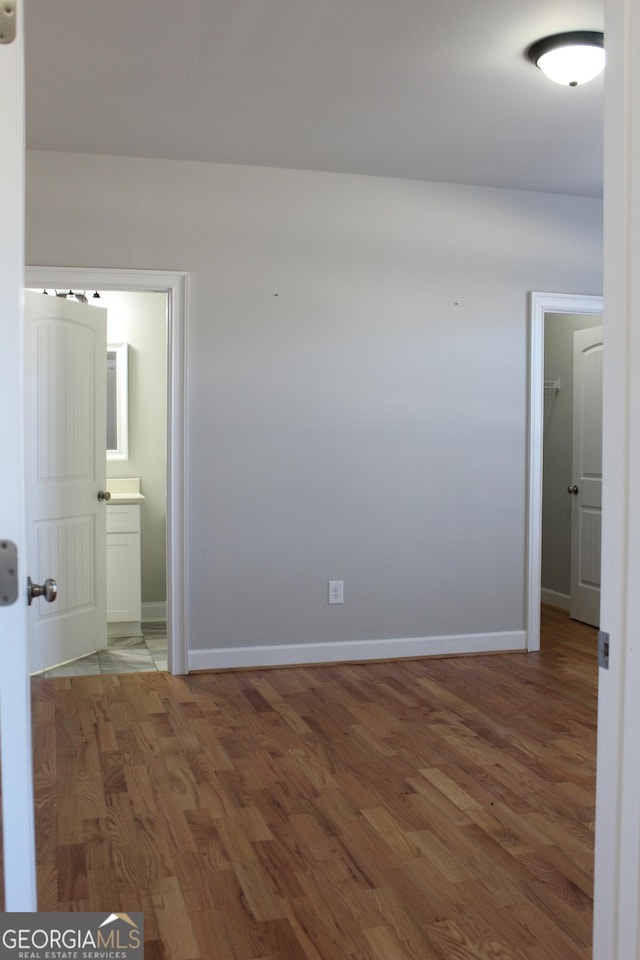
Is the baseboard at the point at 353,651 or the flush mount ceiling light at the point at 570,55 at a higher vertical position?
the flush mount ceiling light at the point at 570,55

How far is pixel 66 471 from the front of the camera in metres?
4.78

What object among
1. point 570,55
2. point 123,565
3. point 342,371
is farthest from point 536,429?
point 123,565

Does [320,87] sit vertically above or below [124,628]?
above

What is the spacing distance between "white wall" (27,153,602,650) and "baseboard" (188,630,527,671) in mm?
57

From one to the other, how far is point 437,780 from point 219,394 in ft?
7.67

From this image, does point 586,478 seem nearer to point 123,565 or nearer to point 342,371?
point 342,371

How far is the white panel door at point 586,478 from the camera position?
5.82 meters

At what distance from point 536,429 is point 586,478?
1064 millimetres

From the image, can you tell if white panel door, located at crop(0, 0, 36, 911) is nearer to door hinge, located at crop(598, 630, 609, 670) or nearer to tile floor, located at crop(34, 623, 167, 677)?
door hinge, located at crop(598, 630, 609, 670)

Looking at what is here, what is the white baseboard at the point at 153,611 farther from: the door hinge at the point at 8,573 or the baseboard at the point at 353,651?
the door hinge at the point at 8,573

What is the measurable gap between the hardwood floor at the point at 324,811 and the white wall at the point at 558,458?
6.74ft

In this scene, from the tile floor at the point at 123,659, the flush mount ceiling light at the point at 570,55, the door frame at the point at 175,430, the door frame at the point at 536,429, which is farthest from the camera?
the door frame at the point at 536,429

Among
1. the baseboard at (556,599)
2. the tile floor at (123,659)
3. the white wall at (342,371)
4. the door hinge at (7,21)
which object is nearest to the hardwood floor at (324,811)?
the tile floor at (123,659)

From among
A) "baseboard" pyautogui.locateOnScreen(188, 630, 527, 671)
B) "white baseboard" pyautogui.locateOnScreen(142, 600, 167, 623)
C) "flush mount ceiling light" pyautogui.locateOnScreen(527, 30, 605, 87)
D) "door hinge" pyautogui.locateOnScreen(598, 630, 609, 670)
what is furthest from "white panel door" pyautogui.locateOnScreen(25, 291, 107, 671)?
"door hinge" pyautogui.locateOnScreen(598, 630, 609, 670)
